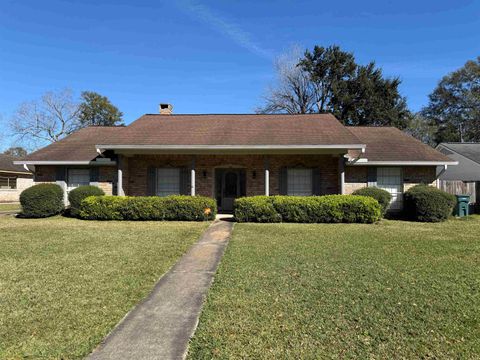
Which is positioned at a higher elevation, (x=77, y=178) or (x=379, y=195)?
(x=77, y=178)

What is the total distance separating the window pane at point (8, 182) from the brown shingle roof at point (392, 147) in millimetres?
27310

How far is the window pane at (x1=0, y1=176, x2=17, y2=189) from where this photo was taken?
92.6 feet

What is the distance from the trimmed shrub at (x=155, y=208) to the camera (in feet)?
41.7

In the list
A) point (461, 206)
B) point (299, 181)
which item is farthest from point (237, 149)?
point (461, 206)

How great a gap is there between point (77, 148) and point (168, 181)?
4.88m

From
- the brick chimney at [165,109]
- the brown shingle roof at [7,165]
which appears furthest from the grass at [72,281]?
the brown shingle roof at [7,165]

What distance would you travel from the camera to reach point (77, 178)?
1570cm

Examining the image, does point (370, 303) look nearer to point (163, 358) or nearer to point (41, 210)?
point (163, 358)

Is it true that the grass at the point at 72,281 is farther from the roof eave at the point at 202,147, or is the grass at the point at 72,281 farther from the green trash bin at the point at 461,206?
the green trash bin at the point at 461,206

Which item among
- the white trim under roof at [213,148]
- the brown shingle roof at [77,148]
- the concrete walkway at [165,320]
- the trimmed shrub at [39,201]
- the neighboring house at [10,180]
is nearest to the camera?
the concrete walkway at [165,320]

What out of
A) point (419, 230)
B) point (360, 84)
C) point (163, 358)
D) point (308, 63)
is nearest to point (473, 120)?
point (360, 84)

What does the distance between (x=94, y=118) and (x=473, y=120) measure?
49.4 meters

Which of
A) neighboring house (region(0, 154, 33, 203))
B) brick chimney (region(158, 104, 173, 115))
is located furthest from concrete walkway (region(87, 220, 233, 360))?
neighboring house (region(0, 154, 33, 203))

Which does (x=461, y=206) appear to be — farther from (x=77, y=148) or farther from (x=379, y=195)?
(x=77, y=148)
